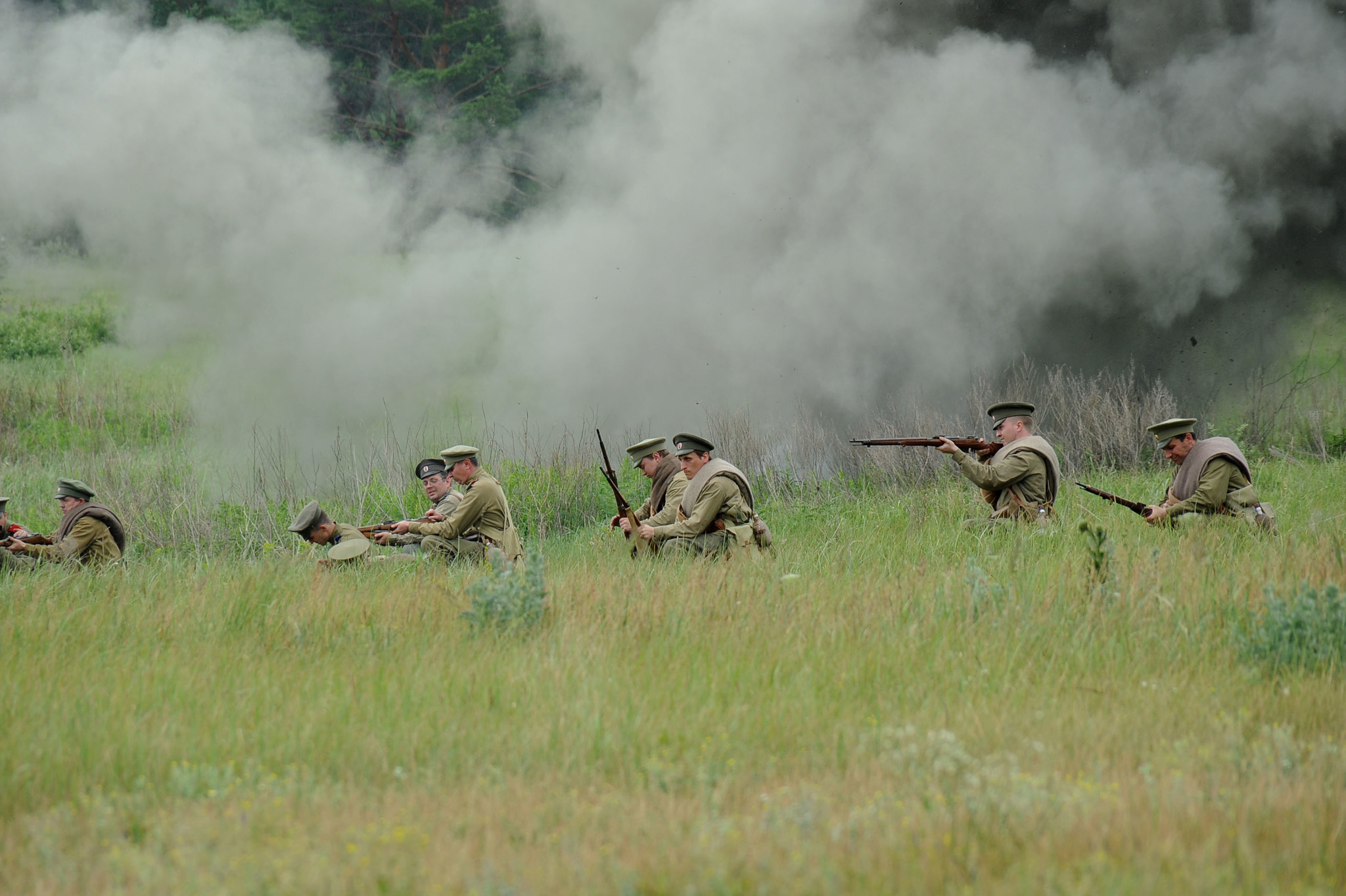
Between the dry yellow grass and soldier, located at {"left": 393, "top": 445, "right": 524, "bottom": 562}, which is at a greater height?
soldier, located at {"left": 393, "top": 445, "right": 524, "bottom": 562}

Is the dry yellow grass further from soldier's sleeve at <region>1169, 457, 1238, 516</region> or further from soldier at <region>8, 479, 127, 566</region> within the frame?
soldier at <region>8, 479, 127, 566</region>

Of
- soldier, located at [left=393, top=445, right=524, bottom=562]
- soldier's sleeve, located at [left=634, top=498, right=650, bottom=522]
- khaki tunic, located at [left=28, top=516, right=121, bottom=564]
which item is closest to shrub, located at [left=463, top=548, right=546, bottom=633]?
soldier, located at [left=393, top=445, right=524, bottom=562]

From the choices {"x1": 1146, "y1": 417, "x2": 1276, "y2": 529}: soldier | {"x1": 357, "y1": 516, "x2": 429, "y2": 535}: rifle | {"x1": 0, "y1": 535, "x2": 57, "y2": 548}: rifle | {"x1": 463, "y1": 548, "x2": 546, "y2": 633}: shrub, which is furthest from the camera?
{"x1": 357, "y1": 516, "x2": 429, "y2": 535}: rifle

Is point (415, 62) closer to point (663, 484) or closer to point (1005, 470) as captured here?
point (663, 484)

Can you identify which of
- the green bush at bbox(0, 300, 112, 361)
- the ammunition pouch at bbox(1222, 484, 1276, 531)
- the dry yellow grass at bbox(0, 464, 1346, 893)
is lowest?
the dry yellow grass at bbox(0, 464, 1346, 893)

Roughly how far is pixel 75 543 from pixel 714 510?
16.4 feet

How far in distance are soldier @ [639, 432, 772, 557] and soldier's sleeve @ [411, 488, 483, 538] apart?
139 cm

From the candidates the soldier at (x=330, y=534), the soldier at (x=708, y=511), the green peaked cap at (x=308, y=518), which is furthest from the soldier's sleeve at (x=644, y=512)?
the green peaked cap at (x=308, y=518)

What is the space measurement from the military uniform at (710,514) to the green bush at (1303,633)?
3.93 metres

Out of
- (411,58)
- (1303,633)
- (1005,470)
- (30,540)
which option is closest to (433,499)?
(30,540)

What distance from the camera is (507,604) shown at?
541 cm

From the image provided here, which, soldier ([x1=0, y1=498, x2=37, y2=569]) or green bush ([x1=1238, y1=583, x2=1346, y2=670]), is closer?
green bush ([x1=1238, y1=583, x2=1346, y2=670])

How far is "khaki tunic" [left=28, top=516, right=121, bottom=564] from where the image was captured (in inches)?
324

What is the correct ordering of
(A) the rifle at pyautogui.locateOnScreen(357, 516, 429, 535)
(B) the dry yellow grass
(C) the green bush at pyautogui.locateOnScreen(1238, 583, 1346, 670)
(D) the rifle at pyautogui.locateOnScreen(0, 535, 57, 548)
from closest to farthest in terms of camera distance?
1. (B) the dry yellow grass
2. (C) the green bush at pyautogui.locateOnScreen(1238, 583, 1346, 670)
3. (D) the rifle at pyautogui.locateOnScreen(0, 535, 57, 548)
4. (A) the rifle at pyautogui.locateOnScreen(357, 516, 429, 535)
